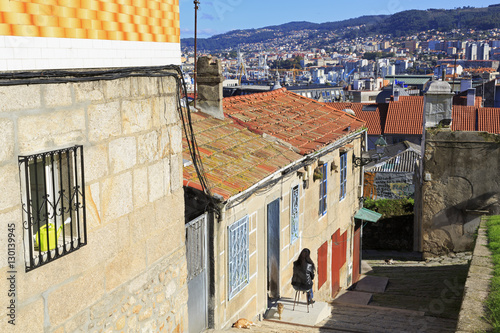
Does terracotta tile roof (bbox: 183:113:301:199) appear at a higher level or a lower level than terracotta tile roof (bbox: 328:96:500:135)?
higher

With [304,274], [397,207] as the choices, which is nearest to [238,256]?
[304,274]

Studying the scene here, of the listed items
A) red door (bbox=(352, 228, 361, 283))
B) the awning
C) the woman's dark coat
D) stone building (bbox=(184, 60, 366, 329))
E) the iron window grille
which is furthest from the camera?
red door (bbox=(352, 228, 361, 283))

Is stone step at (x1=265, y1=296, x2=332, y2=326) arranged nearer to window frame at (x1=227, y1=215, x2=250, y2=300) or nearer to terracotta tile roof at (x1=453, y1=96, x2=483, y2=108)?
window frame at (x1=227, y1=215, x2=250, y2=300)

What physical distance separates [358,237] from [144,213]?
44.3 ft

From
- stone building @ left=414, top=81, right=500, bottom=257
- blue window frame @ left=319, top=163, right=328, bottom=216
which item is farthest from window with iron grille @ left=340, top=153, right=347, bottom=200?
stone building @ left=414, top=81, right=500, bottom=257

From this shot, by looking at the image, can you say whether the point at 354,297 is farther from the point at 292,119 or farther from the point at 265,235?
the point at 265,235

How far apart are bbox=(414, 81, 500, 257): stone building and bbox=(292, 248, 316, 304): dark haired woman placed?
25.8 ft

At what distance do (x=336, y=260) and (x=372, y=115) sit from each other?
3707 centimetres

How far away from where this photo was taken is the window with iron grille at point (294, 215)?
1117cm

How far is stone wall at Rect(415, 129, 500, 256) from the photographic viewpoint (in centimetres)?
1664

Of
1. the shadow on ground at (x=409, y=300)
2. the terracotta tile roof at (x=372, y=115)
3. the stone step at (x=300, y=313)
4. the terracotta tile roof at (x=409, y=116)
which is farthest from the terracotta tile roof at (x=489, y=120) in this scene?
the stone step at (x=300, y=313)

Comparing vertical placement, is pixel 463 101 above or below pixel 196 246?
below

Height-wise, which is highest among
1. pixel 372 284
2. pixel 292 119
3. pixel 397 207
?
pixel 292 119

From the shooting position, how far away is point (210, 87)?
11336 millimetres
